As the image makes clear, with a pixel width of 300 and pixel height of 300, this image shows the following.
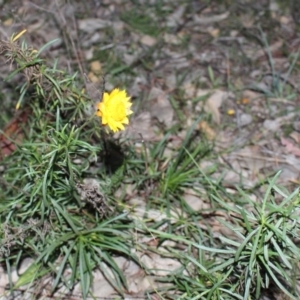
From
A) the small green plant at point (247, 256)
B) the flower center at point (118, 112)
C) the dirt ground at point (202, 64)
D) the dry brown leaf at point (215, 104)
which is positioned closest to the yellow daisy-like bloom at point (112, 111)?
the flower center at point (118, 112)

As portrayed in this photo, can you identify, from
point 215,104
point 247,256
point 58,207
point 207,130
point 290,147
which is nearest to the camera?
point 247,256

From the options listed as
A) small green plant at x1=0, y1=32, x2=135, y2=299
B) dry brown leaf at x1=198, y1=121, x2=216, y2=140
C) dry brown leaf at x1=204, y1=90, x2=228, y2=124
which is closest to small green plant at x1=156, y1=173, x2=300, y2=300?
small green plant at x1=0, y1=32, x2=135, y2=299

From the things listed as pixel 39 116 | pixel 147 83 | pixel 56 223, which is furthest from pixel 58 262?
pixel 147 83

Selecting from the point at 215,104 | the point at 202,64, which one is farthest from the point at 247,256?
the point at 202,64

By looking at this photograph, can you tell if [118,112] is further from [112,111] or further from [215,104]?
[215,104]

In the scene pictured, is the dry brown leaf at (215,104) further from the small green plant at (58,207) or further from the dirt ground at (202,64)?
the small green plant at (58,207)

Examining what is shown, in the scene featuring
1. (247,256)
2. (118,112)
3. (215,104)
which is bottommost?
(215,104)

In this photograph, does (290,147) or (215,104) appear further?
(215,104)

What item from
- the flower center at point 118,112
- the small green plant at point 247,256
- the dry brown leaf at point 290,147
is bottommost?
the dry brown leaf at point 290,147
